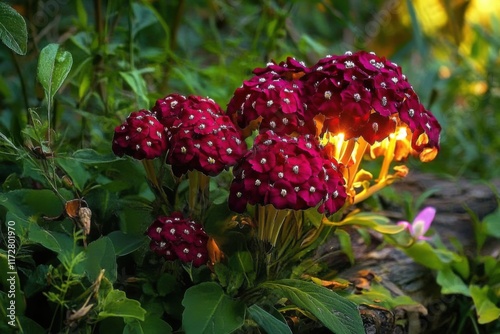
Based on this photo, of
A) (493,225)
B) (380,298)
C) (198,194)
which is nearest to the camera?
(198,194)

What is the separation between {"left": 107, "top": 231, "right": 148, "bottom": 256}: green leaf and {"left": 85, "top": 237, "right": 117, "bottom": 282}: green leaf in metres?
0.06

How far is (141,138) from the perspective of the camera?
105 centimetres

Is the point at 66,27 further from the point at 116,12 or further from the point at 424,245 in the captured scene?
the point at 424,245

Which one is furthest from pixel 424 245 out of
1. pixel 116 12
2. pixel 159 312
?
pixel 116 12

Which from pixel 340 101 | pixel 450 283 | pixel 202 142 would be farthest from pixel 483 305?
pixel 202 142

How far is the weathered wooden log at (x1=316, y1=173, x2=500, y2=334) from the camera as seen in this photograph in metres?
1.30

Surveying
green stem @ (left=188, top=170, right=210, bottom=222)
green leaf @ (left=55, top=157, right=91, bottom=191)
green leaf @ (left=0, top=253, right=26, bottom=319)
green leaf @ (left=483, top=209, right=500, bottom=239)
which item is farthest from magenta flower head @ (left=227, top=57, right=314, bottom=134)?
green leaf @ (left=483, top=209, right=500, bottom=239)

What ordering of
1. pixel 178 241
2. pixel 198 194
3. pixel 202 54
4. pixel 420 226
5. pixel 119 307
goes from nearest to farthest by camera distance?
1. pixel 119 307
2. pixel 178 241
3. pixel 198 194
4. pixel 420 226
5. pixel 202 54

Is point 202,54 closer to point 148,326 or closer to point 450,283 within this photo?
point 450,283

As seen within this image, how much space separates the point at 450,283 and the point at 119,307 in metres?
0.81

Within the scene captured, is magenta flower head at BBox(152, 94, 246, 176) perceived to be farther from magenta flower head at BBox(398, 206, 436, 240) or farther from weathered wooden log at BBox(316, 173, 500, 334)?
magenta flower head at BBox(398, 206, 436, 240)

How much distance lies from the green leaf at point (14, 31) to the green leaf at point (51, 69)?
0.03m

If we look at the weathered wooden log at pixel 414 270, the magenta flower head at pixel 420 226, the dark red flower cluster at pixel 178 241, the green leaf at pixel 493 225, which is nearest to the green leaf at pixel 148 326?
the dark red flower cluster at pixel 178 241

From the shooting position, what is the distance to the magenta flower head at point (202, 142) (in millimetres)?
1025
